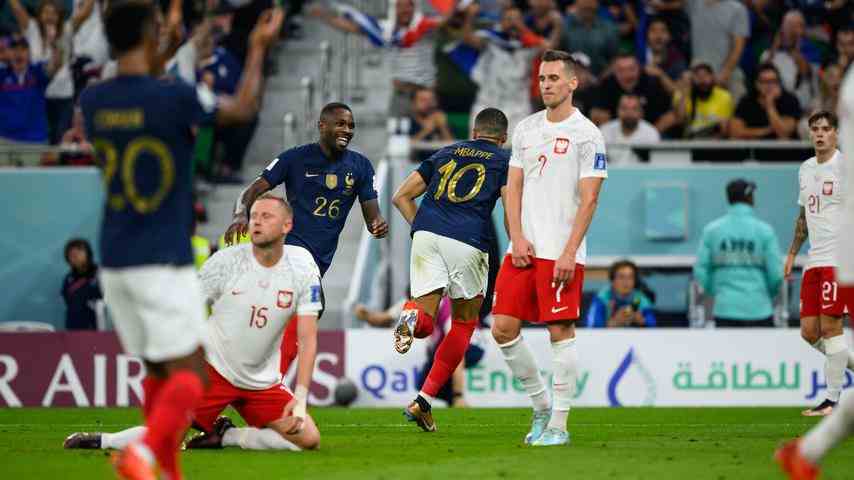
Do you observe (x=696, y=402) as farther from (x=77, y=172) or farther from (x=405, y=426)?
(x=77, y=172)

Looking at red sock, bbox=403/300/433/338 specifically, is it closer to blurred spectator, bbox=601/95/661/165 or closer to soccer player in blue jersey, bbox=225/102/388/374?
soccer player in blue jersey, bbox=225/102/388/374

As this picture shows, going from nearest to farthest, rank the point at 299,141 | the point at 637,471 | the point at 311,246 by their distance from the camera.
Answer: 1. the point at 637,471
2. the point at 311,246
3. the point at 299,141

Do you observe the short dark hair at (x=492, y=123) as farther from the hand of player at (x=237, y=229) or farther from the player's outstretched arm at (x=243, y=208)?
the hand of player at (x=237, y=229)

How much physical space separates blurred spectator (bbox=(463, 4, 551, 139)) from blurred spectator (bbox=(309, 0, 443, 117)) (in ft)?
2.46

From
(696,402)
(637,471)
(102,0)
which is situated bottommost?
(696,402)

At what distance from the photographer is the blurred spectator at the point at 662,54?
19703mm

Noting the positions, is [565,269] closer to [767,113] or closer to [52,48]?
[767,113]

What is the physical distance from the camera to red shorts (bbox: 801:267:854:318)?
12.4 m

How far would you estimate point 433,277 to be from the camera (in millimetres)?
11273

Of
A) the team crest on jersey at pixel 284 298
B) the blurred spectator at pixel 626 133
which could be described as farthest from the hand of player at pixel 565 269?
the blurred spectator at pixel 626 133

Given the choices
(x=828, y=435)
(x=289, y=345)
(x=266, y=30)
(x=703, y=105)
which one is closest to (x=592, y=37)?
(x=703, y=105)

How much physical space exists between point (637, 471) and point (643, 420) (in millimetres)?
5044

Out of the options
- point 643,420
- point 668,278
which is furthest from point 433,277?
point 668,278

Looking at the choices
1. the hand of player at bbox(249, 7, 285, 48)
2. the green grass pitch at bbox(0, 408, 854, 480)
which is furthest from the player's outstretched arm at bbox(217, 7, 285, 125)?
the green grass pitch at bbox(0, 408, 854, 480)
